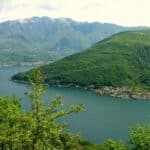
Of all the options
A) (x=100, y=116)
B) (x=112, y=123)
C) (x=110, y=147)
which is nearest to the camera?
(x=110, y=147)

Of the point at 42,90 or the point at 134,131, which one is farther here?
the point at 134,131

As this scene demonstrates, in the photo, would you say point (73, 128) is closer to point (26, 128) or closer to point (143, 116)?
point (143, 116)

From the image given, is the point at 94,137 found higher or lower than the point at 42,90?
lower

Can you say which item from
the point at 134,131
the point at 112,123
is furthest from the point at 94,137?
the point at 134,131

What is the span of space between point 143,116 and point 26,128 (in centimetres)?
17488

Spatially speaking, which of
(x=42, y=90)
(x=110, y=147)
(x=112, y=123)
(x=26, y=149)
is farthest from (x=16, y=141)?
(x=112, y=123)

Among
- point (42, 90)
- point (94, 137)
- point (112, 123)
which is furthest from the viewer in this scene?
point (112, 123)

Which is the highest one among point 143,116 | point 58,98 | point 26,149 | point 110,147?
point 58,98

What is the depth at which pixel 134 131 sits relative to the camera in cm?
8625

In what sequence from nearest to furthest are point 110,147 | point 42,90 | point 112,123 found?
point 42,90 → point 110,147 → point 112,123

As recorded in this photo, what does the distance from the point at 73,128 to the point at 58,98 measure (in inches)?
5429

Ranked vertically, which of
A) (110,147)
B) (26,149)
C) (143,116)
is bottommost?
(143,116)

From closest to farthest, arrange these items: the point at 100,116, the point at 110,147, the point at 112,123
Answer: the point at 110,147, the point at 112,123, the point at 100,116

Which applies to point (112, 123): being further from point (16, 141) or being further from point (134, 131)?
point (16, 141)
